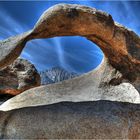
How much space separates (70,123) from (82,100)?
180 mm

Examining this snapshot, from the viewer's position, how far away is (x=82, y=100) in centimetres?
172

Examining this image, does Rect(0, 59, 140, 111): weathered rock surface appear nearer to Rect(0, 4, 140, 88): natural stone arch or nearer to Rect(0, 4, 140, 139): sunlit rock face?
Rect(0, 4, 140, 139): sunlit rock face

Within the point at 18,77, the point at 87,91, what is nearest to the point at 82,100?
the point at 87,91

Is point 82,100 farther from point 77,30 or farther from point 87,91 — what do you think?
point 77,30

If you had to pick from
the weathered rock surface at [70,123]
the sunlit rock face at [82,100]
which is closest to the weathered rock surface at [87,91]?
the sunlit rock face at [82,100]

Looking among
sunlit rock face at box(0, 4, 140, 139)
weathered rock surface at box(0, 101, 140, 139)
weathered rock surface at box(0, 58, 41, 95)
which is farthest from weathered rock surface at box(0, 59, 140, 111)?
weathered rock surface at box(0, 58, 41, 95)

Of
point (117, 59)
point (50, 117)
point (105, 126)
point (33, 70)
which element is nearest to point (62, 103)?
point (50, 117)

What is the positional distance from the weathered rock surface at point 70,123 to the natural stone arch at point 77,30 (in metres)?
0.25

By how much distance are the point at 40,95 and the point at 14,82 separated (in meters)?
1.31

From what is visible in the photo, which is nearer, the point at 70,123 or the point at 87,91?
the point at 70,123

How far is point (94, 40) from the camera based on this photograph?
1.70 metres

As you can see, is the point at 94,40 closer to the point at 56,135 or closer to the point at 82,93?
the point at 82,93

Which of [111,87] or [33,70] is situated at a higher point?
[33,70]

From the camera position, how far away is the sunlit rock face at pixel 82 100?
4.96ft
